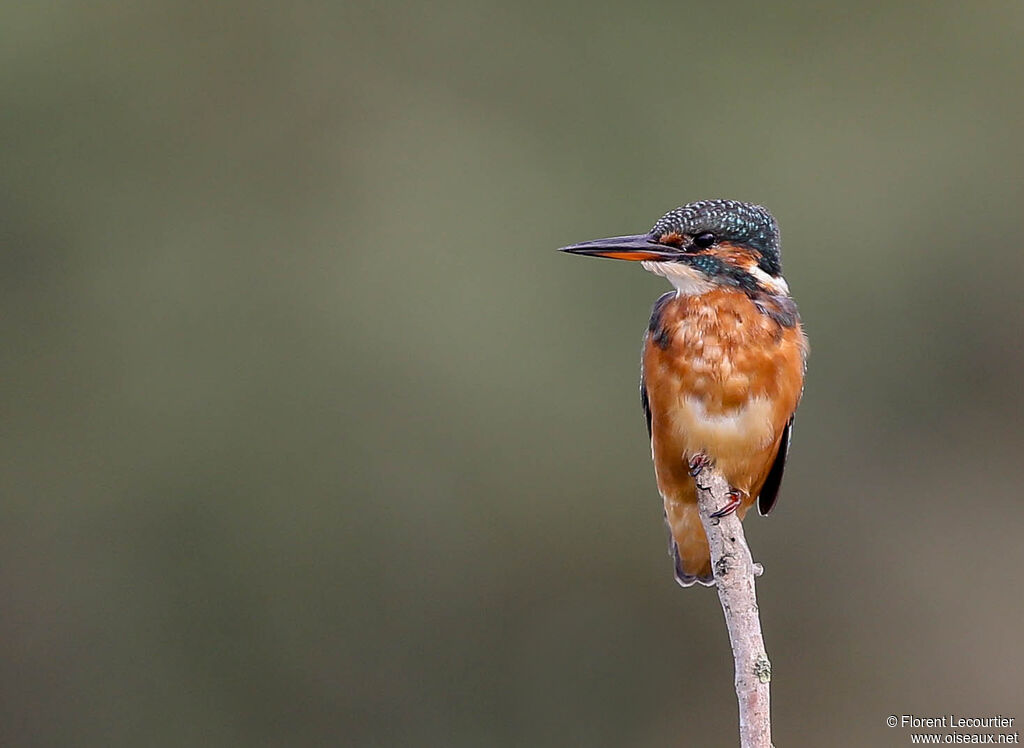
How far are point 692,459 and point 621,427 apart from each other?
4593mm

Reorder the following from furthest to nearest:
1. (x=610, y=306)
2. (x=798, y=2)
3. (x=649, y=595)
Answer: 1. (x=798, y=2)
2. (x=649, y=595)
3. (x=610, y=306)

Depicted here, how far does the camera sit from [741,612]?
284 cm

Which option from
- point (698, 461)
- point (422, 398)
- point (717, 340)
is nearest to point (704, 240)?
point (717, 340)

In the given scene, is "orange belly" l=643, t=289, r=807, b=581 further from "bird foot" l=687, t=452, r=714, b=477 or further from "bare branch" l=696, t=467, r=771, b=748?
"bare branch" l=696, t=467, r=771, b=748

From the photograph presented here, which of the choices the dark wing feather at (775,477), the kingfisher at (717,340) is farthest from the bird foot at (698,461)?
the dark wing feather at (775,477)

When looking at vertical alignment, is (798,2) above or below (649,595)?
above

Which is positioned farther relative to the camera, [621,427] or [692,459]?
[621,427]

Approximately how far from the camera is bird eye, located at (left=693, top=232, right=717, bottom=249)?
3809mm

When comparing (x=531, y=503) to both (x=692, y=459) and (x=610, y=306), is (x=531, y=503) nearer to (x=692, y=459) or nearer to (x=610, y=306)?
(x=610, y=306)

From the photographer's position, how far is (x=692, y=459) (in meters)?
3.86

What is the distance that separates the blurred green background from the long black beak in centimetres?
436

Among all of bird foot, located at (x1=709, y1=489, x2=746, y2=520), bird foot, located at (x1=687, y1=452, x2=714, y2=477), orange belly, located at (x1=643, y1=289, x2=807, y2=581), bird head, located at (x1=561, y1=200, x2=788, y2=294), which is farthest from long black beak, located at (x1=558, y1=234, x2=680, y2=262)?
bird foot, located at (x1=709, y1=489, x2=746, y2=520)

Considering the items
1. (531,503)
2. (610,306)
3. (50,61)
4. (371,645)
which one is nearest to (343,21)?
(50,61)

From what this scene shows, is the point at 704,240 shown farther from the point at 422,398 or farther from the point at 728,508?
the point at 422,398
